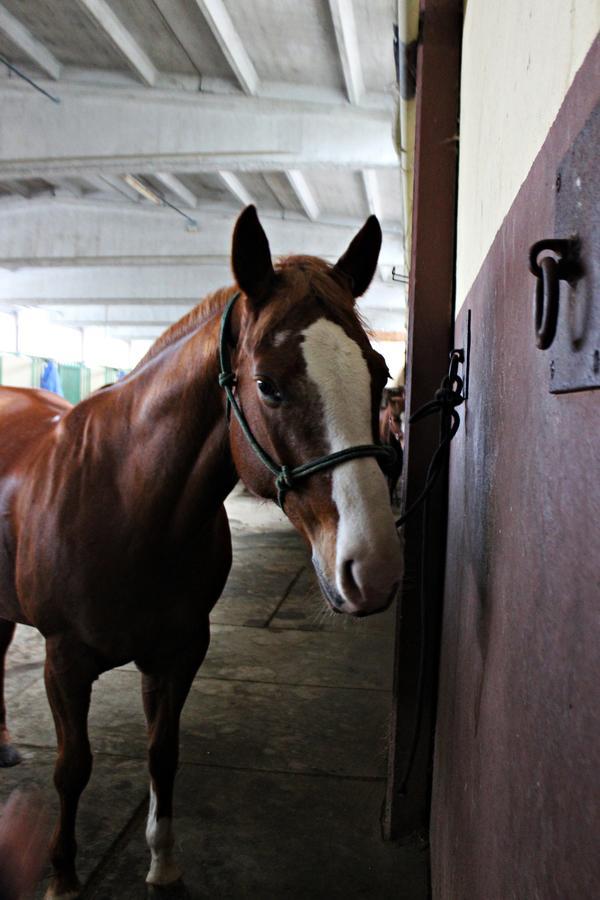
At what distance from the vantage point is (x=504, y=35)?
109cm

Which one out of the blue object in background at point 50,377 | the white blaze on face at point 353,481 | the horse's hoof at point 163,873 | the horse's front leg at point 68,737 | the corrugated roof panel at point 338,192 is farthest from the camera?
the blue object in background at point 50,377

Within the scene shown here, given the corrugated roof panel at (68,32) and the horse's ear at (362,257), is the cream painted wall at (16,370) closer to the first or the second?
the corrugated roof panel at (68,32)

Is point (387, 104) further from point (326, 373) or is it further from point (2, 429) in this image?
point (326, 373)

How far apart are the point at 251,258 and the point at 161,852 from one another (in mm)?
1671

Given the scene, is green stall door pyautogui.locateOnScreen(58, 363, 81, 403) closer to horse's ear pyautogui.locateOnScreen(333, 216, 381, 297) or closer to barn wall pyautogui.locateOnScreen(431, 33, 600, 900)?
horse's ear pyautogui.locateOnScreen(333, 216, 381, 297)

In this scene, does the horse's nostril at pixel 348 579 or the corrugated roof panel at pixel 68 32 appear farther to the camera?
the corrugated roof panel at pixel 68 32

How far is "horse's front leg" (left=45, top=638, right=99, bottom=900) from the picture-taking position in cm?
177

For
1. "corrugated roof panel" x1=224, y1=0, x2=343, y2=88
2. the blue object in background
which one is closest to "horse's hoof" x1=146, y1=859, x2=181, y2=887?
"corrugated roof panel" x1=224, y1=0, x2=343, y2=88

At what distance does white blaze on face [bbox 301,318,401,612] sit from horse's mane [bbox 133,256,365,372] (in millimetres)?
78

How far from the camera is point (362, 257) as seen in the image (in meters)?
1.64

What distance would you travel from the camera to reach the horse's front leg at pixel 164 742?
1930 mm

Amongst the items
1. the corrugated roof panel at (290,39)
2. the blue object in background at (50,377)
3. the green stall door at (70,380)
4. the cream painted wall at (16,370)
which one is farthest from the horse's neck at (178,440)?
the green stall door at (70,380)

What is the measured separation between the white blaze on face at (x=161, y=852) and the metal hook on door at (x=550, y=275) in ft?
6.30

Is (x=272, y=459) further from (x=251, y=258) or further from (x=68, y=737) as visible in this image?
(x=68, y=737)
